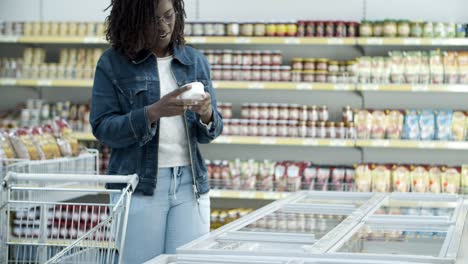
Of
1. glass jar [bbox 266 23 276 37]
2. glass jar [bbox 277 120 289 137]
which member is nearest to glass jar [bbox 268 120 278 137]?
glass jar [bbox 277 120 289 137]

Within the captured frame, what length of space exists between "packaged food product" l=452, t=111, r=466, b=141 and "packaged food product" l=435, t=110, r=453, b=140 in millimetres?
27

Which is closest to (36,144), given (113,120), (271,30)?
(113,120)

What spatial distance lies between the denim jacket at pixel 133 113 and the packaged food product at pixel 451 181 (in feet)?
11.1

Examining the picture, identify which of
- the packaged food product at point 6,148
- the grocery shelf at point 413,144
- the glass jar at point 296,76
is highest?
the glass jar at point 296,76

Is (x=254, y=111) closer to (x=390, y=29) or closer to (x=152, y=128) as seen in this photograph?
(x=390, y=29)

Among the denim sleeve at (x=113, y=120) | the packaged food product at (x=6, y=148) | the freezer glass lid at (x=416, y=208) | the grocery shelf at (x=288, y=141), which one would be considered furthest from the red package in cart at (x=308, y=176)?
the denim sleeve at (x=113, y=120)

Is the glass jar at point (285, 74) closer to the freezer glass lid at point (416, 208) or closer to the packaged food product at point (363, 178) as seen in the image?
the packaged food product at point (363, 178)

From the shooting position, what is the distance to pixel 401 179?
5.79 meters

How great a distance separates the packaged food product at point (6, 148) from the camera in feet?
12.9

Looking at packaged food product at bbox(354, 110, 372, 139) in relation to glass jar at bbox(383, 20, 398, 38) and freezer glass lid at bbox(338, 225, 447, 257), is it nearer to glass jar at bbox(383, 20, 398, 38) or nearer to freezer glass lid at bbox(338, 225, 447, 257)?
glass jar at bbox(383, 20, 398, 38)

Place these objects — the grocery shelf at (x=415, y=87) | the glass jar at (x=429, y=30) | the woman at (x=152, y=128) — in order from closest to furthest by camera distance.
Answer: the woman at (x=152, y=128) < the grocery shelf at (x=415, y=87) < the glass jar at (x=429, y=30)

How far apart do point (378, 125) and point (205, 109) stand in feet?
11.2

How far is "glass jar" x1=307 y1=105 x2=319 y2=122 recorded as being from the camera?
5.88 metres

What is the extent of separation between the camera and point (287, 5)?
6.32 meters
